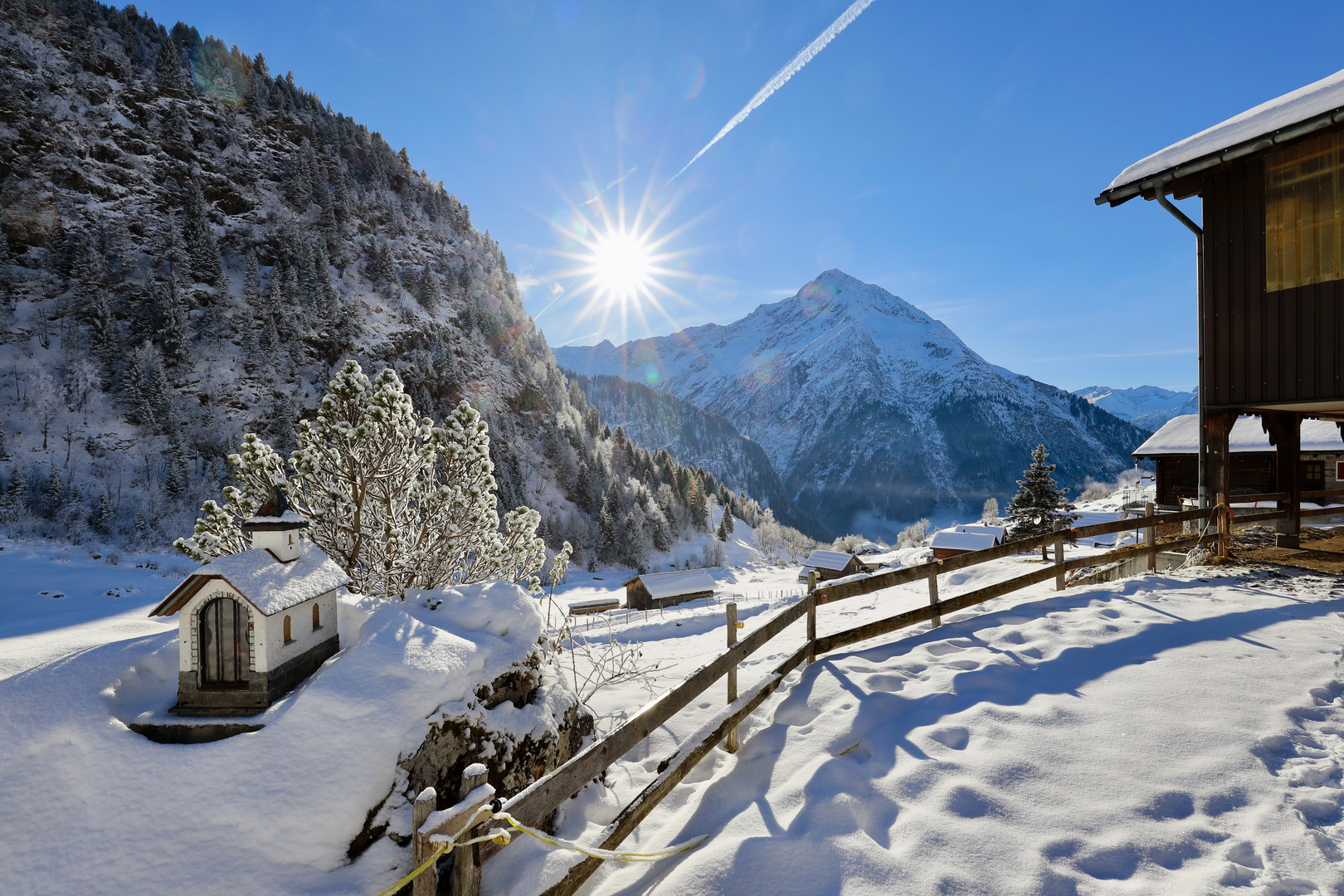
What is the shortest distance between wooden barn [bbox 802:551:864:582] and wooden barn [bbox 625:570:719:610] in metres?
11.7

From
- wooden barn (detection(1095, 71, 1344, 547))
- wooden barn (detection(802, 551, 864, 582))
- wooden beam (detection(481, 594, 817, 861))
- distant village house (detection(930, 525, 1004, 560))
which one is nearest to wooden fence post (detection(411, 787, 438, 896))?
wooden beam (detection(481, 594, 817, 861))

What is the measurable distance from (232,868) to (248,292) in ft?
249

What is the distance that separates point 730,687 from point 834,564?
50.3 meters

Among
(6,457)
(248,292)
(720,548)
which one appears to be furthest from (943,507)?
(6,457)

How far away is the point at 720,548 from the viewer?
75125 mm

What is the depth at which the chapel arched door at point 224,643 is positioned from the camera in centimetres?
386

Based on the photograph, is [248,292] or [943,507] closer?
[248,292]

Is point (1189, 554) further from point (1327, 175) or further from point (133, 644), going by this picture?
point (133, 644)

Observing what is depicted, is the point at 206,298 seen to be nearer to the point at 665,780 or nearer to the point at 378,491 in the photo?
the point at 378,491

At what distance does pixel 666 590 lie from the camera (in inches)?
1665

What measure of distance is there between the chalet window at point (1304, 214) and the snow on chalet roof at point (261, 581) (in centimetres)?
1488

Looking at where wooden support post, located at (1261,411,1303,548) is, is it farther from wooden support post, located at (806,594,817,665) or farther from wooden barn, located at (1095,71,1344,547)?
wooden support post, located at (806,594,817,665)

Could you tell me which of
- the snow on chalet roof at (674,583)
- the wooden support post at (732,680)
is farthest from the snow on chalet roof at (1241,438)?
the snow on chalet roof at (674,583)

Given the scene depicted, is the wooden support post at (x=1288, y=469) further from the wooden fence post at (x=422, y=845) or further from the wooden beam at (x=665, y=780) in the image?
the wooden fence post at (x=422, y=845)
